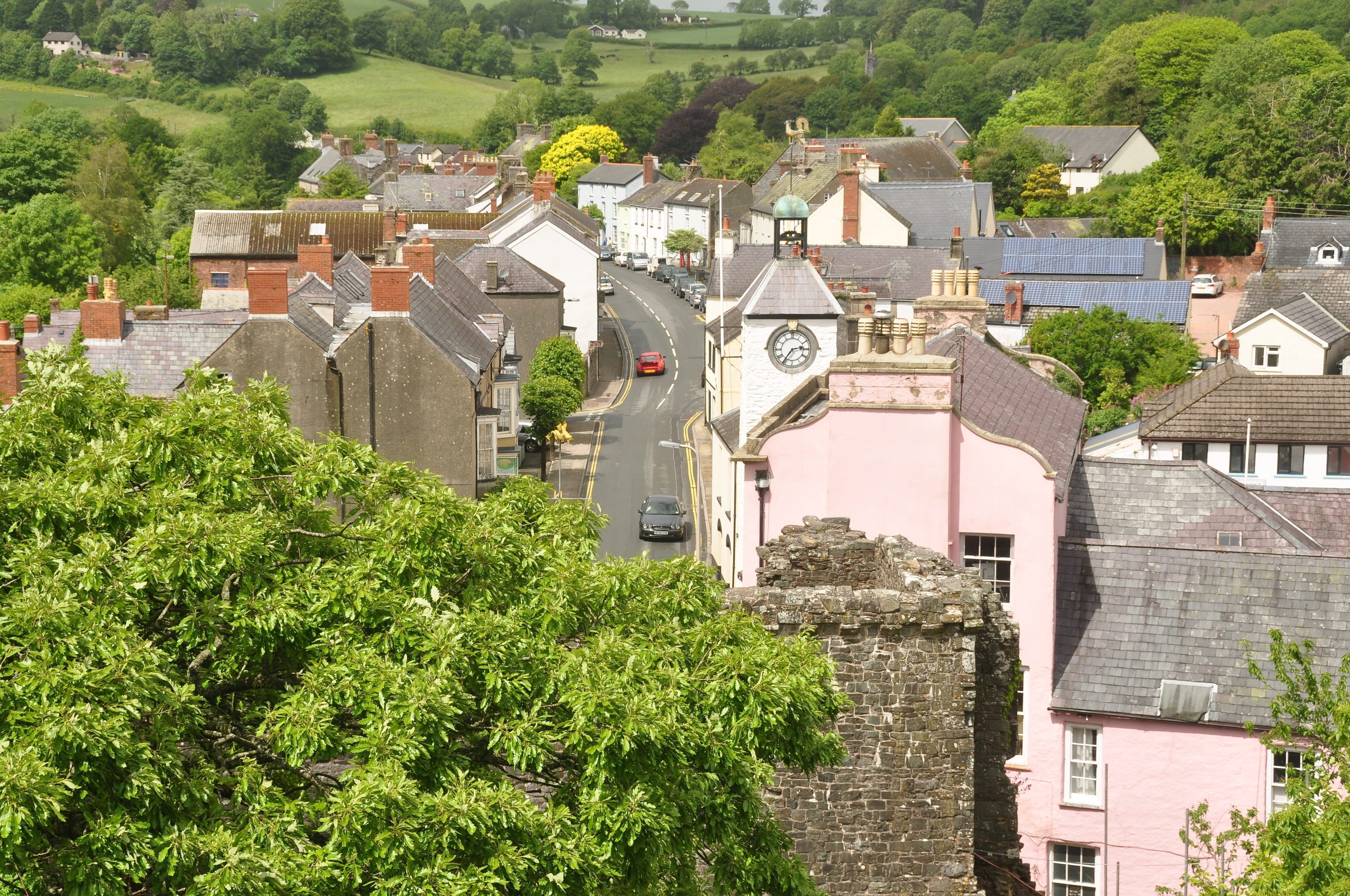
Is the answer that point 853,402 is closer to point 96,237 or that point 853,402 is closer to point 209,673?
point 209,673

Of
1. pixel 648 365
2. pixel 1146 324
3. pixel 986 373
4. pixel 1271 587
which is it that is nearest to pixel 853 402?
pixel 986 373

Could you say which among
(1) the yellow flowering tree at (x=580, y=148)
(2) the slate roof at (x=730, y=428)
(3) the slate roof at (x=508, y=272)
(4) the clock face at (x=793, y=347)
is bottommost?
(2) the slate roof at (x=730, y=428)

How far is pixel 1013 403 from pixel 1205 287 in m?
A: 68.2

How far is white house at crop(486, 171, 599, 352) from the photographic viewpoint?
91.1 meters

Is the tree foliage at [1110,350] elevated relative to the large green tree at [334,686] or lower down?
elevated

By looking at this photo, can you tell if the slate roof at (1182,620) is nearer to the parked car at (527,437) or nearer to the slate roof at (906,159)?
the parked car at (527,437)

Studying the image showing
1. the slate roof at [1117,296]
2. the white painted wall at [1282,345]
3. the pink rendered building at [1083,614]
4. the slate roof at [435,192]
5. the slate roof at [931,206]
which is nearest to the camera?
the pink rendered building at [1083,614]

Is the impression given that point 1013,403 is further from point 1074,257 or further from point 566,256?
point 1074,257

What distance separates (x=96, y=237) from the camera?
10719 cm

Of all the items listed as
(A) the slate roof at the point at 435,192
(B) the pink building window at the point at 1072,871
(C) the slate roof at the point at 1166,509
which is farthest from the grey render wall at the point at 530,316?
(B) the pink building window at the point at 1072,871

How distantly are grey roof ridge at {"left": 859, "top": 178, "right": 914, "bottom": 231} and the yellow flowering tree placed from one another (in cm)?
7455

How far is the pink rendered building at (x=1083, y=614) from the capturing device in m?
26.1

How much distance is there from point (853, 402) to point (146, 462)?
14331 mm

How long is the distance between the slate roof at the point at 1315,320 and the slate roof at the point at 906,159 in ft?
186
